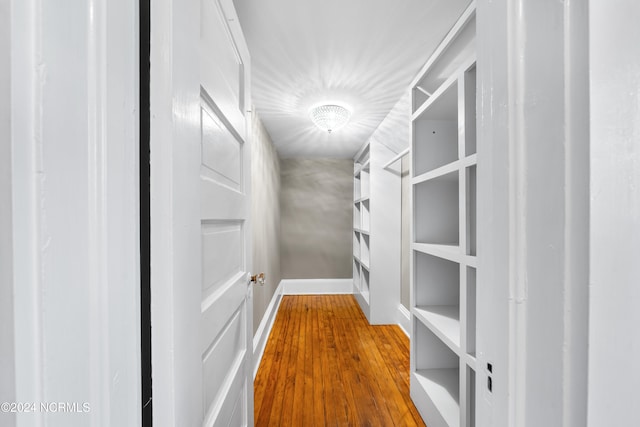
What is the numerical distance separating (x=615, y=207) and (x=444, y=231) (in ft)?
4.79

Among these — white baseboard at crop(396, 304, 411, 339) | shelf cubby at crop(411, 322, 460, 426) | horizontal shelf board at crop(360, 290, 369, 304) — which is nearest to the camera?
shelf cubby at crop(411, 322, 460, 426)

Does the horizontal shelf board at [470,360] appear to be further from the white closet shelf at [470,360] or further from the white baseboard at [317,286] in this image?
the white baseboard at [317,286]

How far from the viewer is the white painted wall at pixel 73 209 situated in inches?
11.9

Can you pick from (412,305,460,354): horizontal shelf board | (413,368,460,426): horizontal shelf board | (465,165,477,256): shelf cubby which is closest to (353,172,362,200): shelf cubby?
(412,305,460,354): horizontal shelf board

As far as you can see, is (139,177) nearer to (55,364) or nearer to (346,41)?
(55,364)

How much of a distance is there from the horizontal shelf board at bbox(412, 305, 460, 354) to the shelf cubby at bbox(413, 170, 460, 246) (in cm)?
43

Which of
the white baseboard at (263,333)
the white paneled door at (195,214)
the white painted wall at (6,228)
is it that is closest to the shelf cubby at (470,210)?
the white paneled door at (195,214)

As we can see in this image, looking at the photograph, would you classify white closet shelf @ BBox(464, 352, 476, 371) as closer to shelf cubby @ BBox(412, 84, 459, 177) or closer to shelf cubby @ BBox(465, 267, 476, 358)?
shelf cubby @ BBox(465, 267, 476, 358)

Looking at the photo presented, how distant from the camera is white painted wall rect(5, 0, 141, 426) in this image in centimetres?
30

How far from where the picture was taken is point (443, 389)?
5.08 feet

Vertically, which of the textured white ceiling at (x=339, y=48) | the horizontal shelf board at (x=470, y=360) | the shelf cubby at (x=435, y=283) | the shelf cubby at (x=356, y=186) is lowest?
the horizontal shelf board at (x=470, y=360)

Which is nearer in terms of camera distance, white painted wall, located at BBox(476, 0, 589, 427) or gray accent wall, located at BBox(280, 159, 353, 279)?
white painted wall, located at BBox(476, 0, 589, 427)

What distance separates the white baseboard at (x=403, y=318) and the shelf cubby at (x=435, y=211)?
132 cm

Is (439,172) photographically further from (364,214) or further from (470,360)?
(364,214)
